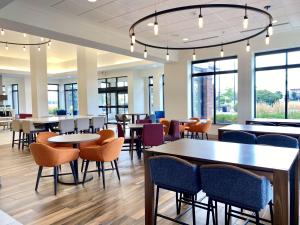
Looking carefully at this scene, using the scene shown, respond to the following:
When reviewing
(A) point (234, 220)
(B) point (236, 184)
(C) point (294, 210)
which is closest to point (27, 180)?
(A) point (234, 220)

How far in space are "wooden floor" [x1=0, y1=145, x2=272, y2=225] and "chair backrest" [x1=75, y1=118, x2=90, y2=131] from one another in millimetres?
2686

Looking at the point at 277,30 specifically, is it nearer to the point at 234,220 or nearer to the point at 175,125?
the point at 175,125

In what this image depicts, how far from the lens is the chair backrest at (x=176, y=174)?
2141mm

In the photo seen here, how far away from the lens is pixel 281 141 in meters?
3.21

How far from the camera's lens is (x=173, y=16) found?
5.45 metres

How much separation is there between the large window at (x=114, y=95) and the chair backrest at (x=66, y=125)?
7.07 meters

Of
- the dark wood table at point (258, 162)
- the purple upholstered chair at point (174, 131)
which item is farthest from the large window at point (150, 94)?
the dark wood table at point (258, 162)

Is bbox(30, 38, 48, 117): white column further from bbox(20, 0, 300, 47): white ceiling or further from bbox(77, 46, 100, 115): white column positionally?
bbox(20, 0, 300, 47): white ceiling

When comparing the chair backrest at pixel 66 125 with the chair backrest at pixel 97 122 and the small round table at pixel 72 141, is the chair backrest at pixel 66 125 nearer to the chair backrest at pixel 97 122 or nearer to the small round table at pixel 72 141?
the chair backrest at pixel 97 122

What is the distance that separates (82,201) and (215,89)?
22.8ft

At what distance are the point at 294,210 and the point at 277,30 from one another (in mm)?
6191

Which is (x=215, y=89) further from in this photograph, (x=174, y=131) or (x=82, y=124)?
(x=82, y=124)

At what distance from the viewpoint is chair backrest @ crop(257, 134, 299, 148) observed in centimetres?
315

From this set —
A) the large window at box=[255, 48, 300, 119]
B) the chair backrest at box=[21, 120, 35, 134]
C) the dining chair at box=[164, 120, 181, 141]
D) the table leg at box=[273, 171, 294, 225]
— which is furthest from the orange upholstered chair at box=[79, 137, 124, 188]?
the large window at box=[255, 48, 300, 119]
